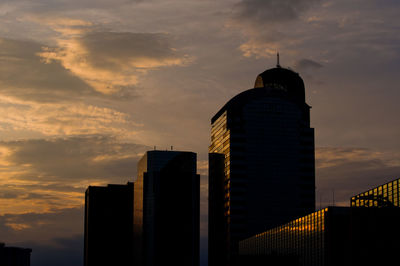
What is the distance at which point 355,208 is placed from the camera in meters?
160

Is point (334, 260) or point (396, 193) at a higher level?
point (396, 193)

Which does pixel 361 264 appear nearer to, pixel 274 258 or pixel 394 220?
pixel 394 220

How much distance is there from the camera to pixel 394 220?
6270 inches

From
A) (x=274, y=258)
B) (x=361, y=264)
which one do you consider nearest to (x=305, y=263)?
(x=274, y=258)

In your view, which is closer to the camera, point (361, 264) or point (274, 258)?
point (361, 264)

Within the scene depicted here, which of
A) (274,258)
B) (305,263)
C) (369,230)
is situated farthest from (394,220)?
(274,258)

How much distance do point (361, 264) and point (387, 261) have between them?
5340mm

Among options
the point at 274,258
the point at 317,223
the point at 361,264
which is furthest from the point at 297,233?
the point at 361,264

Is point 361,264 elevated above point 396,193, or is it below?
below

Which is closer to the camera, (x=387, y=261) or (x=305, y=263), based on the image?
(x=387, y=261)

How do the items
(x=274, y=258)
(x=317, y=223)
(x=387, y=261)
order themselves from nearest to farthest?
(x=387, y=261) < (x=317, y=223) < (x=274, y=258)

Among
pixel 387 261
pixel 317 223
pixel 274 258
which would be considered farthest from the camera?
pixel 274 258

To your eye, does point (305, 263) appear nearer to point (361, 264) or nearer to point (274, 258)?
point (274, 258)

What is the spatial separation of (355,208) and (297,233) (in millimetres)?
42311
